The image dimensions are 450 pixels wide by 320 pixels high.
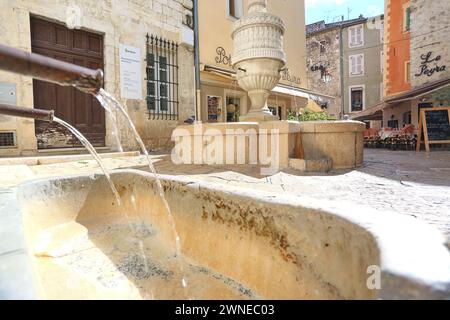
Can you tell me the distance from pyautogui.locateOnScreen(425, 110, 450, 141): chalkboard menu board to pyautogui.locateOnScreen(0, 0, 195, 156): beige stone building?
6.89m

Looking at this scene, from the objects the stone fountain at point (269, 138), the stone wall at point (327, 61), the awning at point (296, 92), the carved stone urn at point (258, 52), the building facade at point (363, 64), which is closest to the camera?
the stone fountain at point (269, 138)

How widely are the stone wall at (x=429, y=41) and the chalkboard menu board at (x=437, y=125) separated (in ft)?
20.5

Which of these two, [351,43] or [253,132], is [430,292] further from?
[351,43]

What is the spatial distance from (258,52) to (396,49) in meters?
15.2

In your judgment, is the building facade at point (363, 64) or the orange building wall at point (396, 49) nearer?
the orange building wall at point (396, 49)

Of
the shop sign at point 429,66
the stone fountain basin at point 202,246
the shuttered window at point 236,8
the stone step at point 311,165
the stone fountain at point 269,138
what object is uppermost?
the shuttered window at point 236,8

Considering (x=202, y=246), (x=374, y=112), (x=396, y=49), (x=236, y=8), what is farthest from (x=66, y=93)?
(x=396, y=49)

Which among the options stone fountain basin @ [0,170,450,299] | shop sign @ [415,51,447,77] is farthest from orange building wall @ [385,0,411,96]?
stone fountain basin @ [0,170,450,299]

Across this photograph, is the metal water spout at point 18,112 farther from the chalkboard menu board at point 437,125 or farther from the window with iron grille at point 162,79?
the chalkboard menu board at point 437,125

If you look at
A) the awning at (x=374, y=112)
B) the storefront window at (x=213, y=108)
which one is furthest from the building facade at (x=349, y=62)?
the storefront window at (x=213, y=108)

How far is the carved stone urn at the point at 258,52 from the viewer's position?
15.3ft

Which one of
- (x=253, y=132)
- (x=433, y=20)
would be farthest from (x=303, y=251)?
(x=433, y=20)

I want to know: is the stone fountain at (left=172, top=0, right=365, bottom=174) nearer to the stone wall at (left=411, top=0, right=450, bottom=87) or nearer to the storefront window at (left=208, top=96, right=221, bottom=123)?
the storefront window at (left=208, top=96, right=221, bottom=123)

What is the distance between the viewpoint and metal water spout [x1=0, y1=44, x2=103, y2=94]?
89 cm
